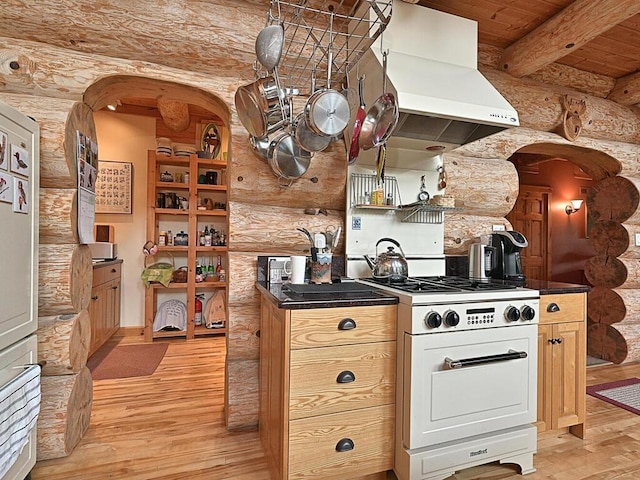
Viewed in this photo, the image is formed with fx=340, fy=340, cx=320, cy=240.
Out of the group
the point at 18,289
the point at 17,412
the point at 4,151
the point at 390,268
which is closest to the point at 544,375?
the point at 390,268

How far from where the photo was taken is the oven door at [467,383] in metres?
1.57

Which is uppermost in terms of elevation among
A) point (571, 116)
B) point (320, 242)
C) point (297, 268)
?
point (571, 116)

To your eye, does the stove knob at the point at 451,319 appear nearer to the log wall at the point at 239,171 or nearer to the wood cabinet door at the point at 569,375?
the wood cabinet door at the point at 569,375

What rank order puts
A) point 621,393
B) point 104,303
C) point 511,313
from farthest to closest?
point 104,303 → point 621,393 → point 511,313

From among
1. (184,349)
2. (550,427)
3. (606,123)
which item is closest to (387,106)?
(550,427)

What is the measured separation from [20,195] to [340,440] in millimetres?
1811

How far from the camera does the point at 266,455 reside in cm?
187

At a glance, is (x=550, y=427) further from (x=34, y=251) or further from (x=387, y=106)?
(x=34, y=251)

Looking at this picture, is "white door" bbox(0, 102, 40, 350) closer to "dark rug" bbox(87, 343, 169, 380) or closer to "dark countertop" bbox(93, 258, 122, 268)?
"dark rug" bbox(87, 343, 169, 380)

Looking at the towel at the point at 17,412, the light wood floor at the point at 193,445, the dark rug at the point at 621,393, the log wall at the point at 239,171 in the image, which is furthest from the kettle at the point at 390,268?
the dark rug at the point at 621,393

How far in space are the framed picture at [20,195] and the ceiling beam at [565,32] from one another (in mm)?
3328

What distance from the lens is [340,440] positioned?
1.56 meters

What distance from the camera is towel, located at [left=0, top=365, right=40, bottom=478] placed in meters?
1.32

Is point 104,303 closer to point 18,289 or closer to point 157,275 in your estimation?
point 157,275
